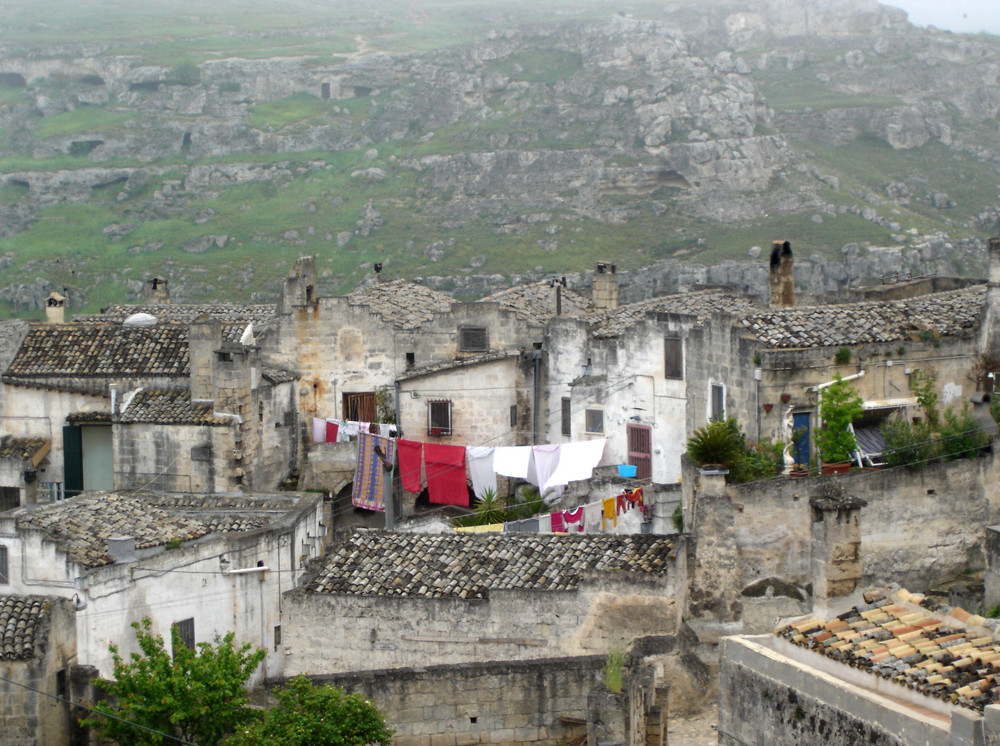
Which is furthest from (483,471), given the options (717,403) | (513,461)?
(717,403)

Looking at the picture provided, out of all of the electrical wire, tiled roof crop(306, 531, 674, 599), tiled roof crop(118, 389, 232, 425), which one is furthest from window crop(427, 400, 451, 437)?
the electrical wire

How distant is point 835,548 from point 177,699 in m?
9.61

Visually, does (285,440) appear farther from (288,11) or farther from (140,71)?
(288,11)

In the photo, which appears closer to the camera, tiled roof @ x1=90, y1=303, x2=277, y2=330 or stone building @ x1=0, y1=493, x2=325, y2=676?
stone building @ x1=0, y1=493, x2=325, y2=676

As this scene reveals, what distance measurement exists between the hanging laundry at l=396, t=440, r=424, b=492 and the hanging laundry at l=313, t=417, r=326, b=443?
8.26 feet

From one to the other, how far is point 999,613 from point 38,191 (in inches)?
4534

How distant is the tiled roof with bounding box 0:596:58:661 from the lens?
2273 centimetres

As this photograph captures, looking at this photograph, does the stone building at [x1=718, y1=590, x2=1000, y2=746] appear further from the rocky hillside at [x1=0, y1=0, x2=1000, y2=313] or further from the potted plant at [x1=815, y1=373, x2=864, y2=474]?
the rocky hillside at [x1=0, y1=0, x2=1000, y2=313]

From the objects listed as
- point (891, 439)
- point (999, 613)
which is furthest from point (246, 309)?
point (999, 613)

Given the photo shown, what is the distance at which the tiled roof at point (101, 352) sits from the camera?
37344mm

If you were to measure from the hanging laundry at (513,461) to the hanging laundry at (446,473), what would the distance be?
43.9 inches

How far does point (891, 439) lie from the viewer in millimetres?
28344

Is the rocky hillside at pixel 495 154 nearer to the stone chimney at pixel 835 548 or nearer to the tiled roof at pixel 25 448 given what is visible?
the tiled roof at pixel 25 448

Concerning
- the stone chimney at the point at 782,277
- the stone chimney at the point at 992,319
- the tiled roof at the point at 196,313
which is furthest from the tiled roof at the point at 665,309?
the tiled roof at the point at 196,313
